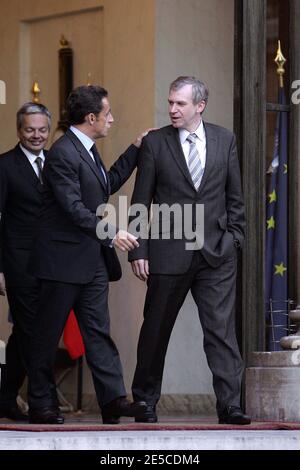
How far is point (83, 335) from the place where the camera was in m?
8.55

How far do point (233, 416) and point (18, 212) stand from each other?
1.71 m

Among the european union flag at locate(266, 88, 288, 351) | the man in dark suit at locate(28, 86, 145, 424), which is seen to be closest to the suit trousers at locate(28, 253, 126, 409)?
the man in dark suit at locate(28, 86, 145, 424)

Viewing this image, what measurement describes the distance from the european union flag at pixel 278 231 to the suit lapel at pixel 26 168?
1.41m

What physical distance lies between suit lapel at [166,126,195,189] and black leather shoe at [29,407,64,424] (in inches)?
53.0

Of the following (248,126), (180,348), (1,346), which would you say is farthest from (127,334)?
(248,126)

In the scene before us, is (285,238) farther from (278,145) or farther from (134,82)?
(134,82)

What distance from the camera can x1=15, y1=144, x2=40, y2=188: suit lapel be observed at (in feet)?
30.1

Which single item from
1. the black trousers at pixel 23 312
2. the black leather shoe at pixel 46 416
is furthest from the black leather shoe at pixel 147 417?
the black trousers at pixel 23 312

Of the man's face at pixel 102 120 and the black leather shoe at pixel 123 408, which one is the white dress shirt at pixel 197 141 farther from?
the black leather shoe at pixel 123 408

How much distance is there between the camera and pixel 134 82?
1058cm

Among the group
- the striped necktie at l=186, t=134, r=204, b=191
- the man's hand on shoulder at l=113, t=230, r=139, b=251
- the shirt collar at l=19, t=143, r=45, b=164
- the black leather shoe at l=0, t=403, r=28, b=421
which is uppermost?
the shirt collar at l=19, t=143, r=45, b=164

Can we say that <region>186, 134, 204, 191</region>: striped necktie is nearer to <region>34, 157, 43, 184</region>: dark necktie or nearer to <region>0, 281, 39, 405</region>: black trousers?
<region>34, 157, 43, 184</region>: dark necktie

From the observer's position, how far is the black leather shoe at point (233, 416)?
8383 mm

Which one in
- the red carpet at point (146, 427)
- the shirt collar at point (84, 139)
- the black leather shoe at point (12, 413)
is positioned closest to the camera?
the red carpet at point (146, 427)
